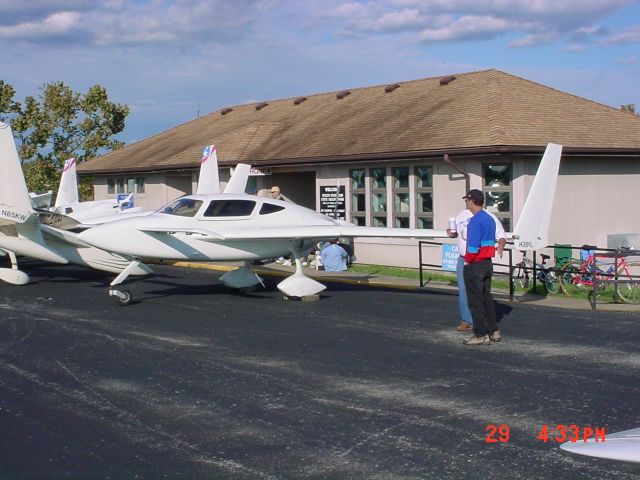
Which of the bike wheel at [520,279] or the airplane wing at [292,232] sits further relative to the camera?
the bike wheel at [520,279]

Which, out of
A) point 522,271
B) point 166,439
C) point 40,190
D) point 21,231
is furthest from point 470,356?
point 40,190

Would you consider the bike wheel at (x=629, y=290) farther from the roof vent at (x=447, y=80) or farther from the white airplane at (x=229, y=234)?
the roof vent at (x=447, y=80)

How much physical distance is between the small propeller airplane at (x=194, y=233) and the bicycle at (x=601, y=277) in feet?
9.80

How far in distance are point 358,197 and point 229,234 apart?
827 cm

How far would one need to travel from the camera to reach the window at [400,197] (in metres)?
21.8

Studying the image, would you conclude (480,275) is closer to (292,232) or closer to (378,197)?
(292,232)

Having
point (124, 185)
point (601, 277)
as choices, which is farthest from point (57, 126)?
point (601, 277)

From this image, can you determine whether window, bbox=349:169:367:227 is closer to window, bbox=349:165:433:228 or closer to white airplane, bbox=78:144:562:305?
window, bbox=349:165:433:228

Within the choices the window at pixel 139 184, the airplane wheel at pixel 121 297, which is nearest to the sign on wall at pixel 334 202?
the airplane wheel at pixel 121 297

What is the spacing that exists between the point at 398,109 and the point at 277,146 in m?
3.66

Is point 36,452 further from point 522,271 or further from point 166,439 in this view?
point 522,271

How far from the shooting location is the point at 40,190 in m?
40.8

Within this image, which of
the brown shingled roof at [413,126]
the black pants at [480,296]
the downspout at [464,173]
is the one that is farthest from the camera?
the brown shingled roof at [413,126]

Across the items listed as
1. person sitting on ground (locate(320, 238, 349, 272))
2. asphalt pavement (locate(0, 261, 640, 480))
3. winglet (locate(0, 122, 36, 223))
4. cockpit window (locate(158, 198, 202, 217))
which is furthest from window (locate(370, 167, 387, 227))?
winglet (locate(0, 122, 36, 223))
